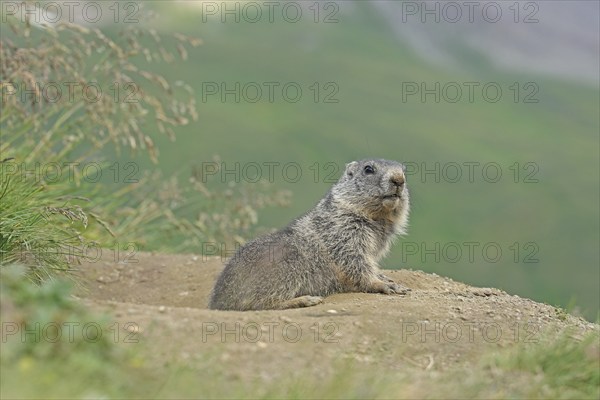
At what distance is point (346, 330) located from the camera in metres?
5.66

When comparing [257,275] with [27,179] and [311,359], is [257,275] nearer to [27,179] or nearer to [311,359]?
[311,359]

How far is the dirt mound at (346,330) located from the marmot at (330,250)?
217mm

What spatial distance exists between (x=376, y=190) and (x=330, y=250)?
615 millimetres

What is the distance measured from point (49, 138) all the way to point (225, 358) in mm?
5097

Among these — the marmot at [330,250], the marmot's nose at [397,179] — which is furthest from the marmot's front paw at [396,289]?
the marmot's nose at [397,179]

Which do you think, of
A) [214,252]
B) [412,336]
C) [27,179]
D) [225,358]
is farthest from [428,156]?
[225,358]

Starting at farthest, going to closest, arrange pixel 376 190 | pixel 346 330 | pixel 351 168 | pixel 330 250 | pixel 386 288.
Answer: pixel 351 168, pixel 376 190, pixel 330 250, pixel 386 288, pixel 346 330

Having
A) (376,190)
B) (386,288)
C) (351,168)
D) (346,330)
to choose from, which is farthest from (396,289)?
(346,330)

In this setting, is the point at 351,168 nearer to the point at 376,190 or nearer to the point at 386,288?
the point at 376,190

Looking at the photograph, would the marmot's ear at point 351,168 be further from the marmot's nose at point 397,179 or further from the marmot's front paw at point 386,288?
the marmot's front paw at point 386,288

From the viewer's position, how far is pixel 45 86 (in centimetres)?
886

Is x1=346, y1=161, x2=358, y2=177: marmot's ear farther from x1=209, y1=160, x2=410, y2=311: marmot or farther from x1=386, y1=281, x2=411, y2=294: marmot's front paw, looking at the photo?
x1=386, y1=281, x2=411, y2=294: marmot's front paw

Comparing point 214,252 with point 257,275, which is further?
point 214,252

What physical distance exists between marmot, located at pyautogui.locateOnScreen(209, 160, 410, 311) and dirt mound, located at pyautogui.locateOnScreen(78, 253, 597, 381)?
217 mm
